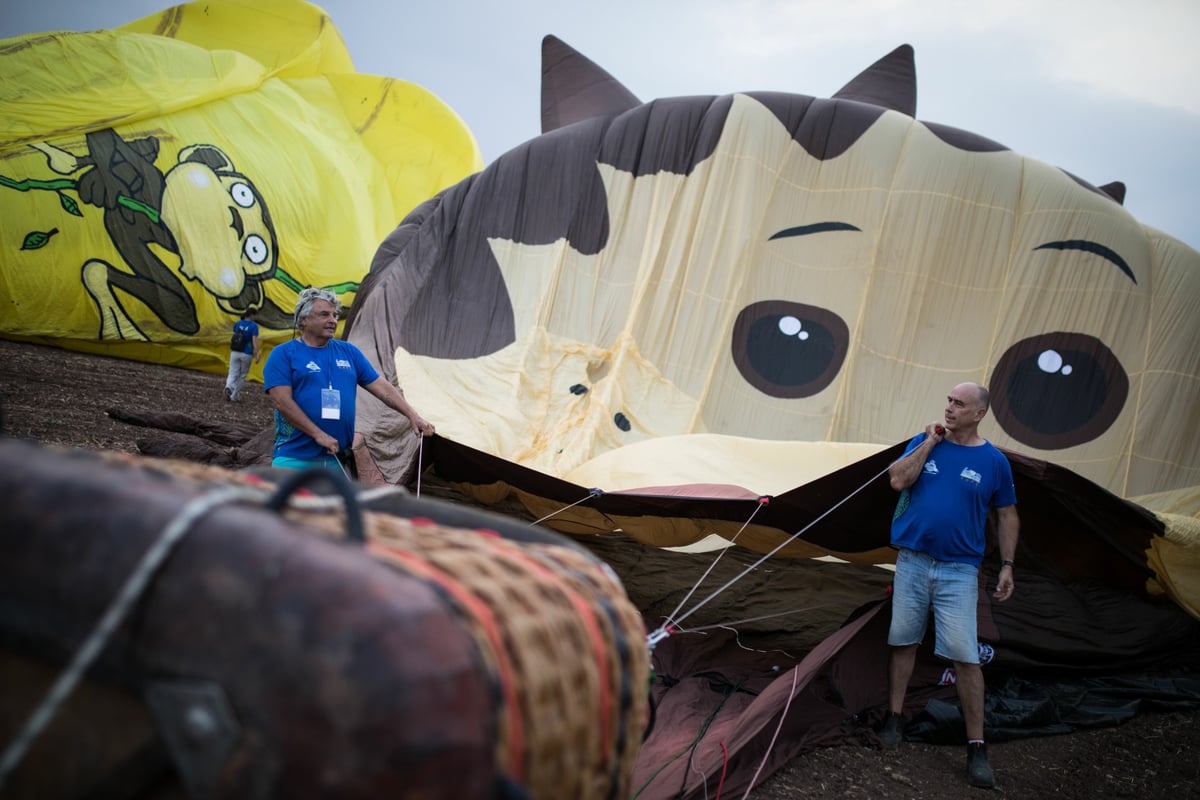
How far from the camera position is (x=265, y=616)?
79cm

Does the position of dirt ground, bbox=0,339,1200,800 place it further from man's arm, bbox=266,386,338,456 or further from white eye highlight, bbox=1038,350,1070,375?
white eye highlight, bbox=1038,350,1070,375

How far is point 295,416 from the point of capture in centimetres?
310

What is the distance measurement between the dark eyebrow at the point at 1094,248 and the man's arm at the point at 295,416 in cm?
446

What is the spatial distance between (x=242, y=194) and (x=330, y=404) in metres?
8.35

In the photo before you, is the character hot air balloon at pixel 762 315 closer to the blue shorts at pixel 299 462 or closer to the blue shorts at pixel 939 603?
the blue shorts at pixel 939 603

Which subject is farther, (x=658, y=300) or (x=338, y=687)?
(x=658, y=300)

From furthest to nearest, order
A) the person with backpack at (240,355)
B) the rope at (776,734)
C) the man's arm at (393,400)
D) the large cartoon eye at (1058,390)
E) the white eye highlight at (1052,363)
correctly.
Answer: the person with backpack at (240,355)
the white eye highlight at (1052,363)
the large cartoon eye at (1058,390)
the man's arm at (393,400)
the rope at (776,734)

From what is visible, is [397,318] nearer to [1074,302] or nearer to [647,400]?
[647,400]

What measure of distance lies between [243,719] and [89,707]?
7.2 inches

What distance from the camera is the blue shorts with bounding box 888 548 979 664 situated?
3.16 m

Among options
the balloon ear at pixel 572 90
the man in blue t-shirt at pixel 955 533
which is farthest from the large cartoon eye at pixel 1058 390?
the balloon ear at pixel 572 90

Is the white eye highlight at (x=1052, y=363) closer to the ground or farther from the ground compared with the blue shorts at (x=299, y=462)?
farther from the ground

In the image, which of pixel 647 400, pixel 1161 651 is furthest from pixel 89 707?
pixel 647 400

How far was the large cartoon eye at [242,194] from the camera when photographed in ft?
34.0
